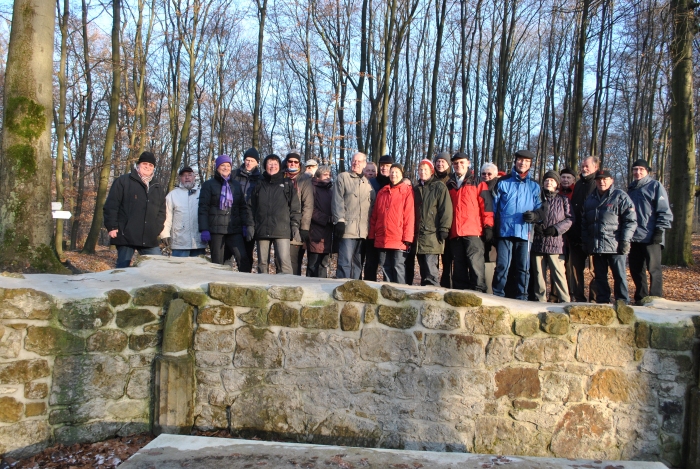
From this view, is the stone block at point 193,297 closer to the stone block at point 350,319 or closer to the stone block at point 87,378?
the stone block at point 87,378

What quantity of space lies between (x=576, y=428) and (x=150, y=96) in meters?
26.0

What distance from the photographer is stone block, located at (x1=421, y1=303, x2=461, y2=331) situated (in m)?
3.58

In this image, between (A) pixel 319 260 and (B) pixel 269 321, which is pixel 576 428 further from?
(A) pixel 319 260

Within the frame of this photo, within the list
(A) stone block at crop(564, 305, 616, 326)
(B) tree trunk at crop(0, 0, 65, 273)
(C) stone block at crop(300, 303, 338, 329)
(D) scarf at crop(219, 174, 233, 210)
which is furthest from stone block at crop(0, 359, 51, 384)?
(A) stone block at crop(564, 305, 616, 326)

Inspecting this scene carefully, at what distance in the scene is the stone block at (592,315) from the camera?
3.57 m

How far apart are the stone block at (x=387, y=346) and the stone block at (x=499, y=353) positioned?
0.53 meters

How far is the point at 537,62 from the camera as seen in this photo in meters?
26.3

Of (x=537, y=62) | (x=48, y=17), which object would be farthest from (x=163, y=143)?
(x=48, y=17)

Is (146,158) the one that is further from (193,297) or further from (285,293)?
(285,293)

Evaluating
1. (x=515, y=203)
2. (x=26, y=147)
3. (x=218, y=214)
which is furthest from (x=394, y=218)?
(x=26, y=147)

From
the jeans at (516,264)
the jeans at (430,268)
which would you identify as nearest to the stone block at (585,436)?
the jeans at (516,264)

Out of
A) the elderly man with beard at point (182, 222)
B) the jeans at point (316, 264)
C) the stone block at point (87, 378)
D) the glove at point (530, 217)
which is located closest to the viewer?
the stone block at point (87, 378)

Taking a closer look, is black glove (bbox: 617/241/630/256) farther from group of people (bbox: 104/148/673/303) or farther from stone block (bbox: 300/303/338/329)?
stone block (bbox: 300/303/338/329)

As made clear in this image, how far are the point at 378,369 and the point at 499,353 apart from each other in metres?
0.88
